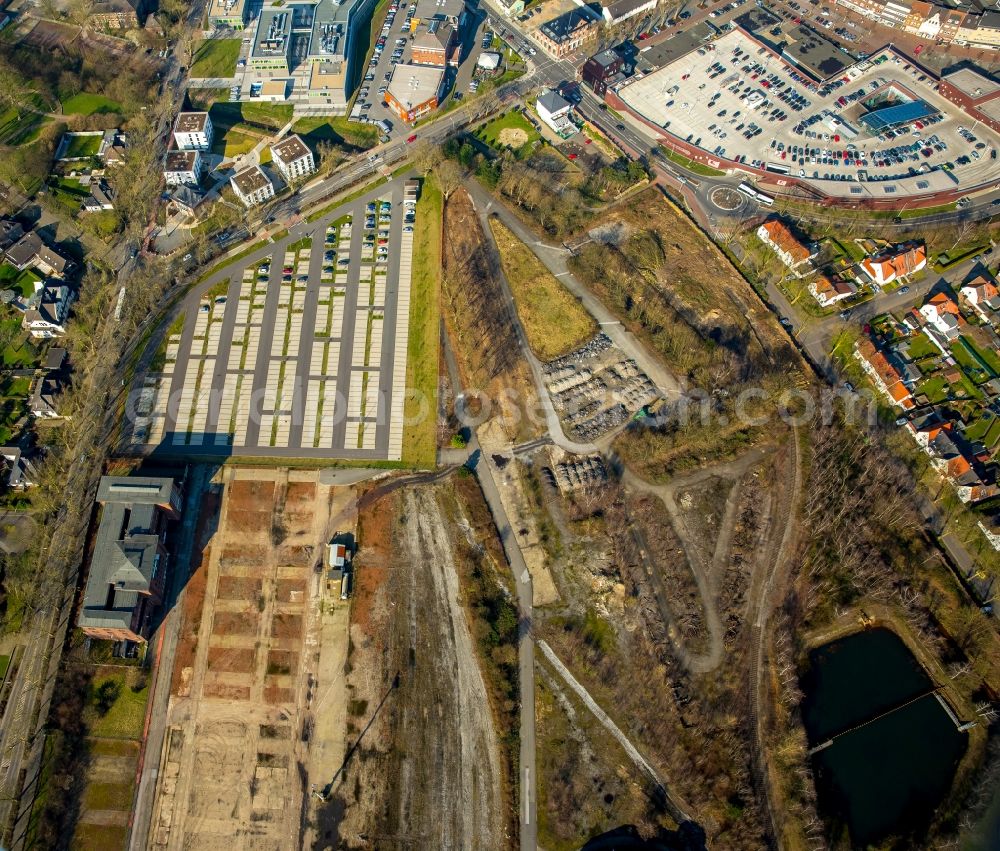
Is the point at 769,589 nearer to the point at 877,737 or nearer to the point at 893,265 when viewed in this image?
the point at 877,737

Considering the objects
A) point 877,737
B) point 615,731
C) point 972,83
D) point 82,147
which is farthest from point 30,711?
point 972,83

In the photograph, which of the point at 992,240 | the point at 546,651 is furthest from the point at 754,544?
the point at 992,240

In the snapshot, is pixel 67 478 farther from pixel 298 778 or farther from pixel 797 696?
pixel 797 696

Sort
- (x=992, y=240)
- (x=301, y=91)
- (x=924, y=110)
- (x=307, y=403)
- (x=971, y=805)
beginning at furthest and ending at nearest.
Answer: (x=301, y=91) → (x=924, y=110) → (x=992, y=240) → (x=307, y=403) → (x=971, y=805)

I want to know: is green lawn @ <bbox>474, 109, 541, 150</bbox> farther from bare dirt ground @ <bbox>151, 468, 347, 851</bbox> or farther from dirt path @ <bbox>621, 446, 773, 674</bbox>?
bare dirt ground @ <bbox>151, 468, 347, 851</bbox>

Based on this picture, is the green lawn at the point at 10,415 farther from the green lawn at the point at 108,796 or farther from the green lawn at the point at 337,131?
the green lawn at the point at 337,131

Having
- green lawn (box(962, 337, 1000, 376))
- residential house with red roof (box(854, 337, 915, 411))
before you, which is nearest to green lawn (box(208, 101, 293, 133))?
residential house with red roof (box(854, 337, 915, 411))
